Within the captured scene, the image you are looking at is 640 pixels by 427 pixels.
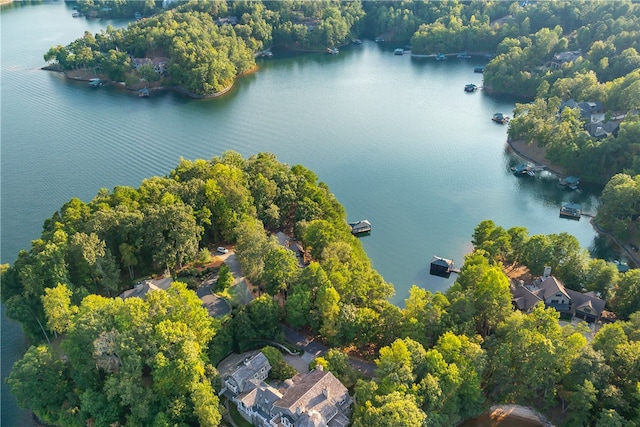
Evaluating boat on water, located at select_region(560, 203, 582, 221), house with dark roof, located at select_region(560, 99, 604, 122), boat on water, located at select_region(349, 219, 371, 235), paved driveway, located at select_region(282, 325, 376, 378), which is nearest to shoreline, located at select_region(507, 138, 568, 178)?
boat on water, located at select_region(560, 203, 582, 221)

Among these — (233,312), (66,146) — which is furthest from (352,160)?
(66,146)

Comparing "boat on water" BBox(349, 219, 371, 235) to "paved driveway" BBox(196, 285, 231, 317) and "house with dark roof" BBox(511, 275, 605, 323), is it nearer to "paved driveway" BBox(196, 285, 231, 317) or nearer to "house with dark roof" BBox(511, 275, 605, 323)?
"house with dark roof" BBox(511, 275, 605, 323)

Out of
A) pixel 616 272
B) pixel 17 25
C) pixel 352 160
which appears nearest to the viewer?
pixel 616 272

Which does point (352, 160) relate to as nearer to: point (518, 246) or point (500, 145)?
point (500, 145)

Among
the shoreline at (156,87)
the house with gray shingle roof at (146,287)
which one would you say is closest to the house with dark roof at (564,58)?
the shoreline at (156,87)

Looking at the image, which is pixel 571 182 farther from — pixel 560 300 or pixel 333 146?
pixel 333 146

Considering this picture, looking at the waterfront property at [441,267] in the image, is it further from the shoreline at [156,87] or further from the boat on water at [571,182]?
the shoreline at [156,87]
